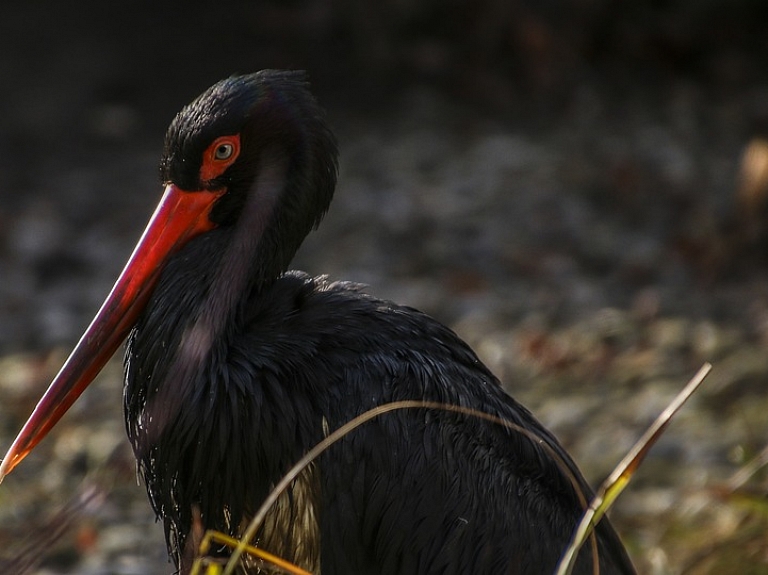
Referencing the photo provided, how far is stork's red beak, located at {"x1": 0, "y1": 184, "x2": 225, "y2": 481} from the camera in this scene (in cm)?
404

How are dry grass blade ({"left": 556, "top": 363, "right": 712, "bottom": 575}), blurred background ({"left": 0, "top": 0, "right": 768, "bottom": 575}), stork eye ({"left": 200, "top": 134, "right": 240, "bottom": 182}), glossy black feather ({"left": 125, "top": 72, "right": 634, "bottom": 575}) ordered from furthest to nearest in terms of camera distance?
blurred background ({"left": 0, "top": 0, "right": 768, "bottom": 575}) → stork eye ({"left": 200, "top": 134, "right": 240, "bottom": 182}) → glossy black feather ({"left": 125, "top": 72, "right": 634, "bottom": 575}) → dry grass blade ({"left": 556, "top": 363, "right": 712, "bottom": 575})

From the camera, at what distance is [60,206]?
9094 mm

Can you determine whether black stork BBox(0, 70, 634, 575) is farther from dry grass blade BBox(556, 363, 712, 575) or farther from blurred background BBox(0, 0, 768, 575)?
blurred background BBox(0, 0, 768, 575)

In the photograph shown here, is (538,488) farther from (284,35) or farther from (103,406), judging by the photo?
(284,35)

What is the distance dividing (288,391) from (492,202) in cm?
534

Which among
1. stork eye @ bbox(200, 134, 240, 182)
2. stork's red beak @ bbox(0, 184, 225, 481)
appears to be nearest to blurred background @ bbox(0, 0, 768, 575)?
stork's red beak @ bbox(0, 184, 225, 481)

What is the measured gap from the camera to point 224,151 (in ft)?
13.2

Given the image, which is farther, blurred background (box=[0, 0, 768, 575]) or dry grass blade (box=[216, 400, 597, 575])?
blurred background (box=[0, 0, 768, 575])

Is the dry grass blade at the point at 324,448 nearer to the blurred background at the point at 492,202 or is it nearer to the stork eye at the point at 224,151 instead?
the stork eye at the point at 224,151

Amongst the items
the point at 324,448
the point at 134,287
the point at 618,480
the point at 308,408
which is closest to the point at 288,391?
the point at 308,408

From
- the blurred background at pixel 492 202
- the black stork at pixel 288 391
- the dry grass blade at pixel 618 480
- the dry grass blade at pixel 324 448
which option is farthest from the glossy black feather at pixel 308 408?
the blurred background at pixel 492 202

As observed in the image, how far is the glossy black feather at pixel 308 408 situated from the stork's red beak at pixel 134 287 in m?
0.07

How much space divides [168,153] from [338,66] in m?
6.38

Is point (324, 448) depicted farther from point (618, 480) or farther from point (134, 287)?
point (134, 287)
